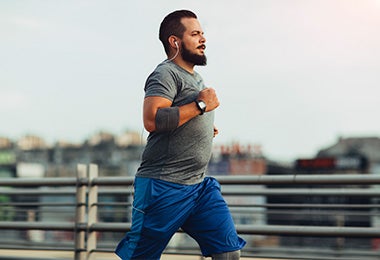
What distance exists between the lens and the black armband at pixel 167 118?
3994 millimetres

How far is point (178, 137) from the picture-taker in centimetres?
416

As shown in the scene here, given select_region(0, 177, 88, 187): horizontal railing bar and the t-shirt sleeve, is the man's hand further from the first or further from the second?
select_region(0, 177, 88, 187): horizontal railing bar

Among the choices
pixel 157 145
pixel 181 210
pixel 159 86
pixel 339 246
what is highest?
pixel 159 86

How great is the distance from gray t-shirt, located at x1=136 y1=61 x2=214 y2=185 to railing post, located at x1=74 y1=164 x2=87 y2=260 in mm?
3370

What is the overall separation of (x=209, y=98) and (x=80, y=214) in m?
3.78

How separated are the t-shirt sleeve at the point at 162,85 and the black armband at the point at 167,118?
9 centimetres

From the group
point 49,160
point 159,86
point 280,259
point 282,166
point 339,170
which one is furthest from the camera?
point 49,160

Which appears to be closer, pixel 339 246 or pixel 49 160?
pixel 339 246

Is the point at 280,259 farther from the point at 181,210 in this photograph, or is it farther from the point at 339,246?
the point at 339,246

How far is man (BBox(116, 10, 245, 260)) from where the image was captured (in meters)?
4.09

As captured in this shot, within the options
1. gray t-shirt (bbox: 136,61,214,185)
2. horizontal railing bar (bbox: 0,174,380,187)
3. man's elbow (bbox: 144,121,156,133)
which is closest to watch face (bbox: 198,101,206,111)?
gray t-shirt (bbox: 136,61,214,185)

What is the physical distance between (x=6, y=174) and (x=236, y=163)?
110 ft

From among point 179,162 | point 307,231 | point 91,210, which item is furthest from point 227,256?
point 91,210

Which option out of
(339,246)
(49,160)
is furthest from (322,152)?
(339,246)
